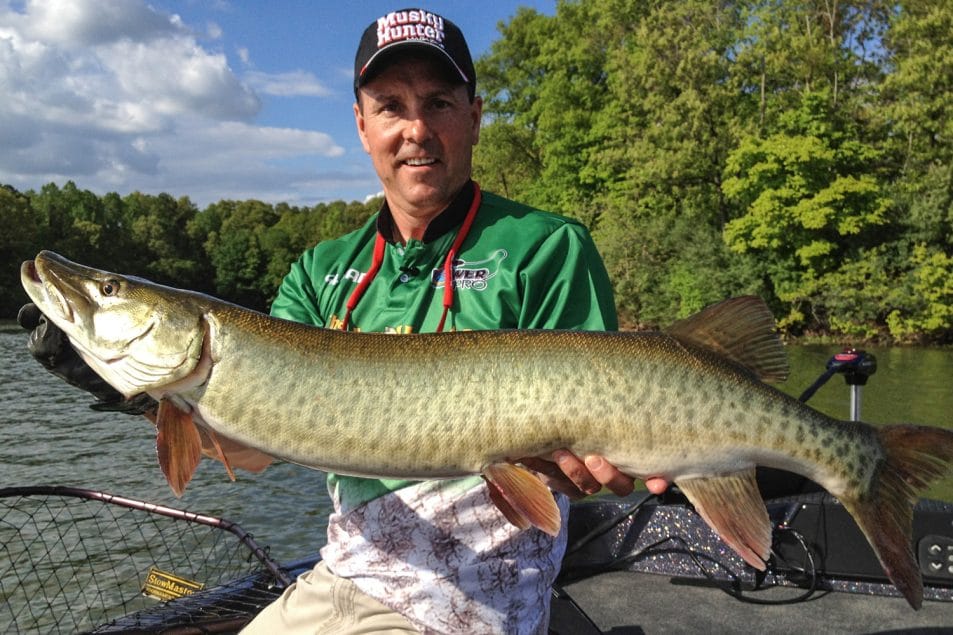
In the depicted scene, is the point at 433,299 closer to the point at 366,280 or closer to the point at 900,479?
the point at 366,280

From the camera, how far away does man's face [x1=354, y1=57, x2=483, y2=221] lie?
2.93 m

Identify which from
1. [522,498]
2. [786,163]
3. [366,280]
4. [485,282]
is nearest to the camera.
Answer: [522,498]

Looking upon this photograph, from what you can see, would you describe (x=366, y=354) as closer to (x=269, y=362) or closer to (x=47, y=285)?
(x=269, y=362)

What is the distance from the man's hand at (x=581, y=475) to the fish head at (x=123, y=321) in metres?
1.18

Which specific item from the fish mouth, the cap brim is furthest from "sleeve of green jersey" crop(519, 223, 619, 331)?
the fish mouth

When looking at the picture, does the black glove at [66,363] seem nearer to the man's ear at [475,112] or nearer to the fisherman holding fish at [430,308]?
the fisherman holding fish at [430,308]

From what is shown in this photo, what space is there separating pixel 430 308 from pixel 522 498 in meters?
0.82

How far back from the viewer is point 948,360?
77.7ft

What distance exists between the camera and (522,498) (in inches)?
93.9

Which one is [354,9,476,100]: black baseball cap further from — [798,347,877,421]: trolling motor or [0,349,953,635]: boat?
[798,347,877,421]: trolling motor

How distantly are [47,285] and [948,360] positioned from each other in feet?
85.5

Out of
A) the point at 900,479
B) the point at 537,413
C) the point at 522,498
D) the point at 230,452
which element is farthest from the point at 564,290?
the point at 230,452

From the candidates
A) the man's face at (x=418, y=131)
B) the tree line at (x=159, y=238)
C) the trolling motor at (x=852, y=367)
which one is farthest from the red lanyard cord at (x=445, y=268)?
the tree line at (x=159, y=238)

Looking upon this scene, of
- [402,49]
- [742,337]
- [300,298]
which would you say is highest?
[402,49]
